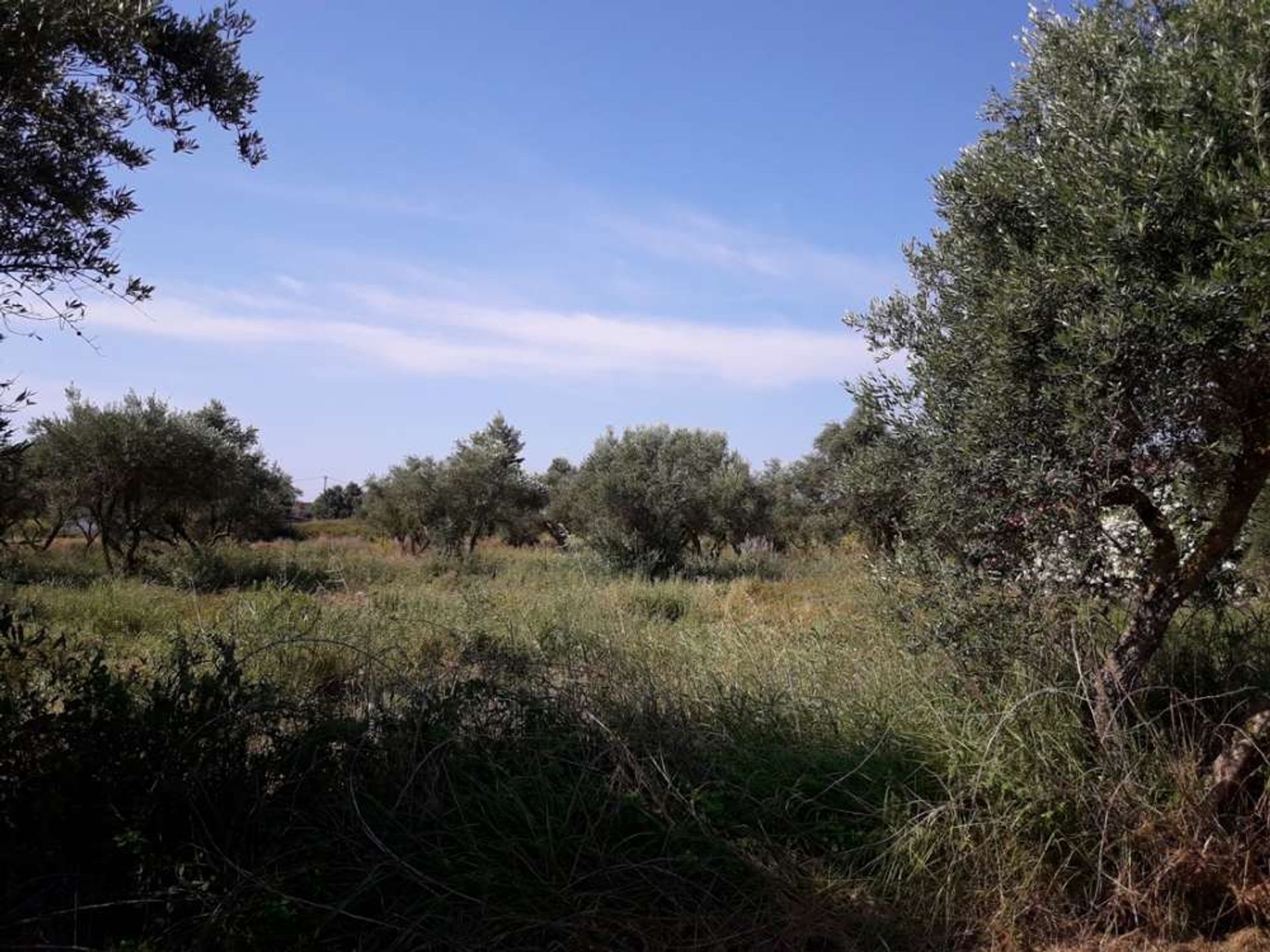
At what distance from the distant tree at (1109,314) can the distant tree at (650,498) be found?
13382 mm

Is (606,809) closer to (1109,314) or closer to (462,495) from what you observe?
(1109,314)

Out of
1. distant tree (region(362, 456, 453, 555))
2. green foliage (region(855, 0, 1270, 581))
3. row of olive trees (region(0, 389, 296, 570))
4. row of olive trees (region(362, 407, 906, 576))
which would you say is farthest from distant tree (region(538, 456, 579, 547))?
green foliage (region(855, 0, 1270, 581))

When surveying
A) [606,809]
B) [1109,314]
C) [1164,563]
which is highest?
[1109,314]

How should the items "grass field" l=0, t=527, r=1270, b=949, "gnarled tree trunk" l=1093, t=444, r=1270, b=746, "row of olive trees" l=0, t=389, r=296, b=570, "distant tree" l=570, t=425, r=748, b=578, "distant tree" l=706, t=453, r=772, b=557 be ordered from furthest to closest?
"distant tree" l=706, t=453, r=772, b=557 < "distant tree" l=570, t=425, r=748, b=578 < "row of olive trees" l=0, t=389, r=296, b=570 < "gnarled tree trunk" l=1093, t=444, r=1270, b=746 < "grass field" l=0, t=527, r=1270, b=949

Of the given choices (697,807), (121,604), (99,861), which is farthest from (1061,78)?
(121,604)

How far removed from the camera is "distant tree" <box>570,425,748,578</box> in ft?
66.3

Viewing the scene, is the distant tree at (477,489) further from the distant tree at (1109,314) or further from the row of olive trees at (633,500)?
the distant tree at (1109,314)

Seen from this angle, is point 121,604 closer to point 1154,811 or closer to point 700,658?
point 700,658

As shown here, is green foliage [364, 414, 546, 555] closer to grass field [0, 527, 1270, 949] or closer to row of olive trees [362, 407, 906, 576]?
row of olive trees [362, 407, 906, 576]

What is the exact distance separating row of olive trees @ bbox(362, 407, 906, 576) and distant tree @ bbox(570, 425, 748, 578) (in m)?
0.03

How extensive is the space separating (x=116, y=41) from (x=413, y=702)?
328 centimetres

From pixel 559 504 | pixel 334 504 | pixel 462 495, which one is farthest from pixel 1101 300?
pixel 334 504

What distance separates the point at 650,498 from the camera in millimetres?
20422

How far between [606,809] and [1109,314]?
2904mm
